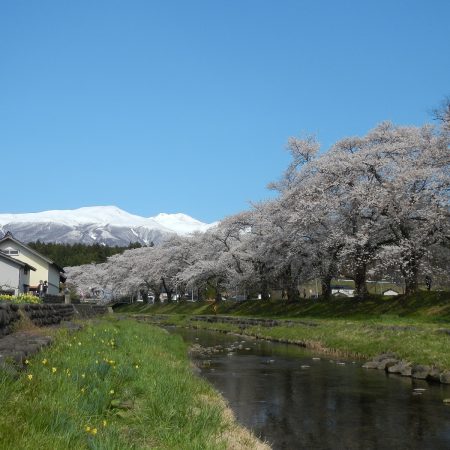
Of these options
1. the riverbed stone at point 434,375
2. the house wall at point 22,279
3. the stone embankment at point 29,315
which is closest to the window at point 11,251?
the house wall at point 22,279

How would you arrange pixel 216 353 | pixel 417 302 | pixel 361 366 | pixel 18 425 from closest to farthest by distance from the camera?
pixel 18 425 < pixel 361 366 < pixel 216 353 < pixel 417 302

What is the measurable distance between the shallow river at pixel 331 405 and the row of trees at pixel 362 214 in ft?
50.3

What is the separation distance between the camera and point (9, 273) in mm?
48531

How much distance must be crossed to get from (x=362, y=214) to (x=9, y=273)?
32277 mm

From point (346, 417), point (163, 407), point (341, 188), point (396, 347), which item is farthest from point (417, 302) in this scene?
point (163, 407)

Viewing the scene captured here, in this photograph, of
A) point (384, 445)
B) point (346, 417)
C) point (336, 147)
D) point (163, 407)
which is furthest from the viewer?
point (336, 147)

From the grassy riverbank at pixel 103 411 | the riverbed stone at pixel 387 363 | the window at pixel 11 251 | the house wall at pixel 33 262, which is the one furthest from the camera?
the house wall at pixel 33 262

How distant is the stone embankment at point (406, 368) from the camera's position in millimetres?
16625

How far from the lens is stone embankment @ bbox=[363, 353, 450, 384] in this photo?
1662cm

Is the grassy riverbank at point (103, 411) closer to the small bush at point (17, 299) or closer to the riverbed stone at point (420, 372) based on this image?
the riverbed stone at point (420, 372)

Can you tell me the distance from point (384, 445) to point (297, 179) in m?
35.6

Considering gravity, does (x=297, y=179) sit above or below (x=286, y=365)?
above

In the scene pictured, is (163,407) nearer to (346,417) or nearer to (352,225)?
(346,417)

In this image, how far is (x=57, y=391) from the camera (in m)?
7.28
